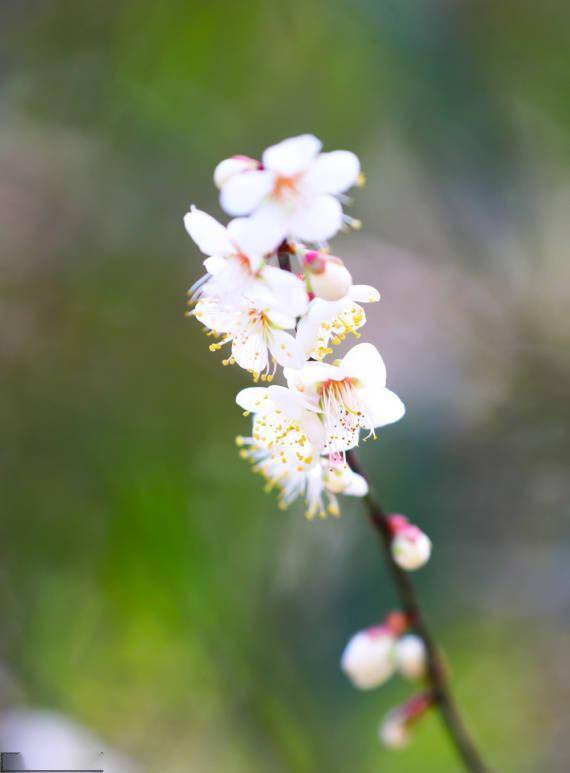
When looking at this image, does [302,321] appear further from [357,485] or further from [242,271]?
[357,485]

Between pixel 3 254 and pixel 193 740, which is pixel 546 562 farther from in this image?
pixel 3 254

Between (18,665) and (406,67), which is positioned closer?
(18,665)

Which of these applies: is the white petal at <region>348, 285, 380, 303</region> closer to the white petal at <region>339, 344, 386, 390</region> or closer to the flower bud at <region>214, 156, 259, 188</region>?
the white petal at <region>339, 344, 386, 390</region>

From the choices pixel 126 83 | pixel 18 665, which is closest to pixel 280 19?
pixel 126 83

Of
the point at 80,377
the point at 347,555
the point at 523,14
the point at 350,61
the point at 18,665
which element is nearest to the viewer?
the point at 18,665

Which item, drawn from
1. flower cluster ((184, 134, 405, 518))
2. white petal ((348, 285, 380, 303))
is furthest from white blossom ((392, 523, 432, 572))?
white petal ((348, 285, 380, 303))

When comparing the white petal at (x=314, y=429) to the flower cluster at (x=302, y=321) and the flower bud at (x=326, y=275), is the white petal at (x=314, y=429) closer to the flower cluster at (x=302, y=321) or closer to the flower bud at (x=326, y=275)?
the flower cluster at (x=302, y=321)
